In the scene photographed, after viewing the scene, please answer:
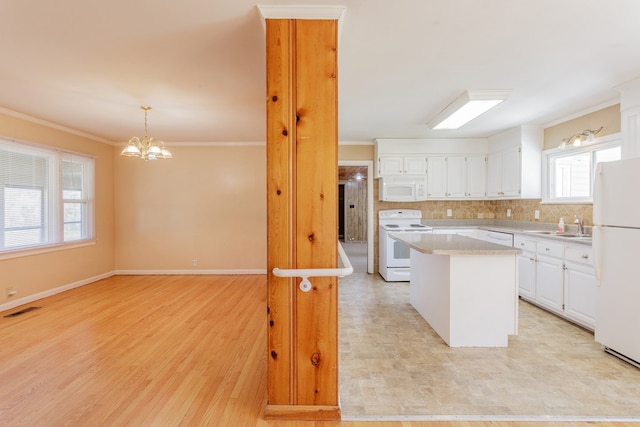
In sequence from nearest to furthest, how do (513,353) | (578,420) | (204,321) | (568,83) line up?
(578,420)
(513,353)
(568,83)
(204,321)

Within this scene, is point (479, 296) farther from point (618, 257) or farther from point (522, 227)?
point (522, 227)

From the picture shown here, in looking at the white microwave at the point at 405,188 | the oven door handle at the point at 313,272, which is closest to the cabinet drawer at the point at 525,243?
the white microwave at the point at 405,188

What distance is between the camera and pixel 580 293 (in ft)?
10.5

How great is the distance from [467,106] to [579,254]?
1.89 meters

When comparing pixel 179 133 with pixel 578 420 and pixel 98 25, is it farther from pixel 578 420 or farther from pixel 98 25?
pixel 578 420

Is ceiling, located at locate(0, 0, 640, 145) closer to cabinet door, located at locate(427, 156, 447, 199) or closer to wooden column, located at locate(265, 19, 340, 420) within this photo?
wooden column, located at locate(265, 19, 340, 420)

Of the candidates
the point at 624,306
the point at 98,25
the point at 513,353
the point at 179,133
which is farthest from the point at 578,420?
the point at 179,133

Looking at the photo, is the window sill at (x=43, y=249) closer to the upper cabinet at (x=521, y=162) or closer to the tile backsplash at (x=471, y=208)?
the tile backsplash at (x=471, y=208)

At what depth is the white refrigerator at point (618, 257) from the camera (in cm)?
242

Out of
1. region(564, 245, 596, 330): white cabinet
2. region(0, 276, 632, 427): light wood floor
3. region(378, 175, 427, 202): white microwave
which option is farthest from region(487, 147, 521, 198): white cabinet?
region(0, 276, 632, 427): light wood floor

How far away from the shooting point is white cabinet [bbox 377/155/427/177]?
5.47 meters

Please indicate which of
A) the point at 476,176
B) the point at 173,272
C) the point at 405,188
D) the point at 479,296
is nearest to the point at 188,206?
the point at 173,272

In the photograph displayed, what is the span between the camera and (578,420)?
186 cm

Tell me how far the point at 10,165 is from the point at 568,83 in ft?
21.0
